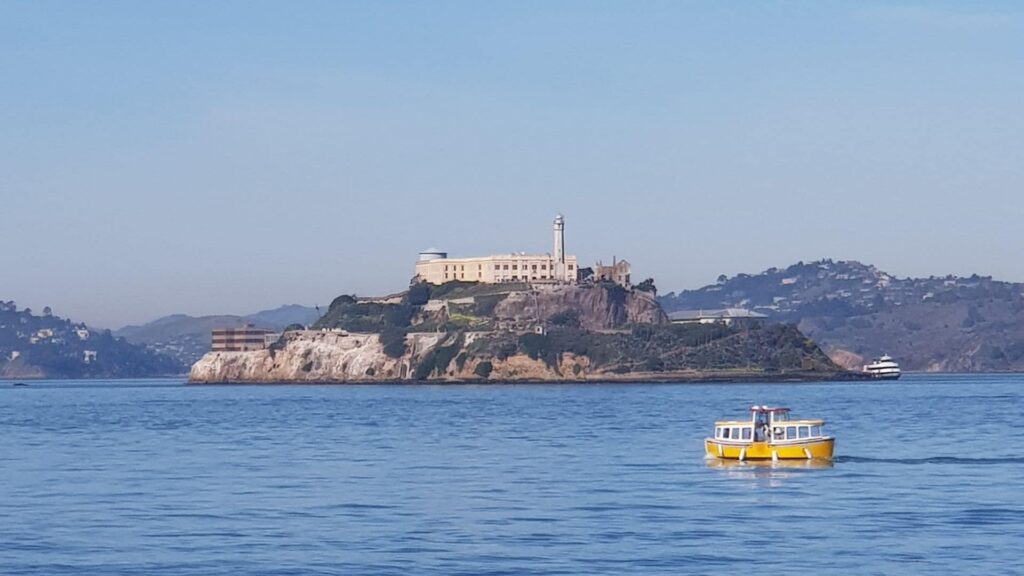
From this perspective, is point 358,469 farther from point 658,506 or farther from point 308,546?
point 308,546

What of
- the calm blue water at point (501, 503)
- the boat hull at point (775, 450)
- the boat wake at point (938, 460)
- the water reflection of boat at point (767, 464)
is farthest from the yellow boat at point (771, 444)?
the calm blue water at point (501, 503)

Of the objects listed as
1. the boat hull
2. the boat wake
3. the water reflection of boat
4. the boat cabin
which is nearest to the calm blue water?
the boat wake

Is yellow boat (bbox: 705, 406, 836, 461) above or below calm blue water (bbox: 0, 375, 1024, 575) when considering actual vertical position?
above

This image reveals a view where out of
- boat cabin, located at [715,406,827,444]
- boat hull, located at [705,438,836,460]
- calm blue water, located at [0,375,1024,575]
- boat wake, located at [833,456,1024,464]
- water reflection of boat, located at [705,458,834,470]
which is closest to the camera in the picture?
calm blue water, located at [0,375,1024,575]

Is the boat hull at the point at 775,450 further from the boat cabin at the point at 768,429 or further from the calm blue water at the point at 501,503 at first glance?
the calm blue water at the point at 501,503

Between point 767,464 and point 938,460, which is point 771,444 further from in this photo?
point 938,460

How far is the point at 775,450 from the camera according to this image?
6081 centimetres

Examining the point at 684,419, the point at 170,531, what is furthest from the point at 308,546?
the point at 684,419

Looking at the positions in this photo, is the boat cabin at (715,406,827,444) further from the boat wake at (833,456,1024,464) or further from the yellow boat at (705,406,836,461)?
the boat wake at (833,456,1024,464)

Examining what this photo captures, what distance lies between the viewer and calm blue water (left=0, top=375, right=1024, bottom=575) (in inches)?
1430

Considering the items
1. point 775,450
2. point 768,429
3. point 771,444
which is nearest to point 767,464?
point 775,450

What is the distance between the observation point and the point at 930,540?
3841cm

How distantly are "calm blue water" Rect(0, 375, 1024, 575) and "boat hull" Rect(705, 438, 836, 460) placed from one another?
1.45 metres

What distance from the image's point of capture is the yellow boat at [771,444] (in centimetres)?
6022
